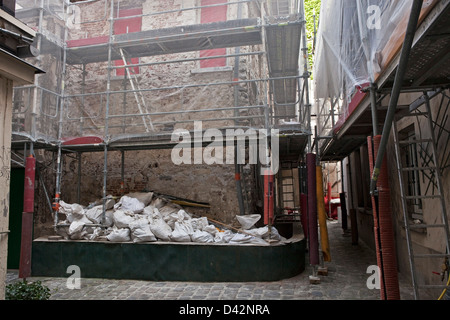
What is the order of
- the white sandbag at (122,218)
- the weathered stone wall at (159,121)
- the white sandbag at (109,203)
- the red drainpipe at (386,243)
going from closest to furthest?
the red drainpipe at (386,243) → the white sandbag at (122,218) → the white sandbag at (109,203) → the weathered stone wall at (159,121)

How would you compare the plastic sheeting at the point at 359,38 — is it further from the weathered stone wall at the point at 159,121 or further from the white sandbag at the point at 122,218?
the white sandbag at the point at 122,218

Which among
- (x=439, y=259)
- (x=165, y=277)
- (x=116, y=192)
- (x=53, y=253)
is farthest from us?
(x=116, y=192)

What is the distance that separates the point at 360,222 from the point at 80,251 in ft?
28.6

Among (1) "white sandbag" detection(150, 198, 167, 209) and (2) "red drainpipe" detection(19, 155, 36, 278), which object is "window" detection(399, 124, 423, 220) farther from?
(2) "red drainpipe" detection(19, 155, 36, 278)

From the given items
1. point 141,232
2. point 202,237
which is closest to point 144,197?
point 141,232

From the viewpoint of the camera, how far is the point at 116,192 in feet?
30.0

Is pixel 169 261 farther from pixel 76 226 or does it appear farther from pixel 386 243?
pixel 386 243

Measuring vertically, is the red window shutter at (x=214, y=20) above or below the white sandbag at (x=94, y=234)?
above

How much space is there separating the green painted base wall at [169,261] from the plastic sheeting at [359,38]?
3092mm

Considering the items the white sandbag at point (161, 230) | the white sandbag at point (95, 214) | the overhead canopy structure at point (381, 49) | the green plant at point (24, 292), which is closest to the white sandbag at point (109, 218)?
the white sandbag at point (95, 214)

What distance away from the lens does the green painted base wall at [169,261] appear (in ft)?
20.4
